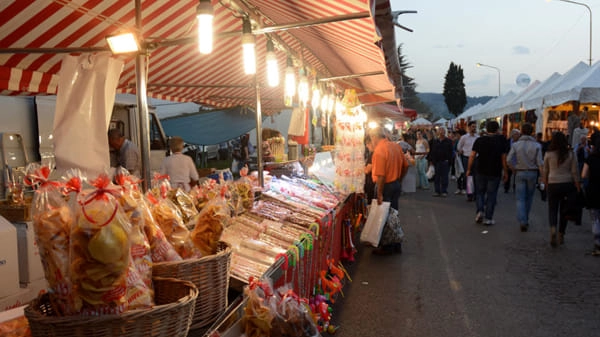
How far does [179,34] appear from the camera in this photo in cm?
590

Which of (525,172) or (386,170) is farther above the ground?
(386,170)

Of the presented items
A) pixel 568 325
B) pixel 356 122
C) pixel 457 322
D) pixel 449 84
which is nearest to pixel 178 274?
pixel 457 322

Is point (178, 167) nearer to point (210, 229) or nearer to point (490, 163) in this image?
point (210, 229)

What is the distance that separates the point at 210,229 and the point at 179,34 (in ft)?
13.7

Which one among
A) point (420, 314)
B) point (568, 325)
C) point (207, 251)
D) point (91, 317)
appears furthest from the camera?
point (420, 314)

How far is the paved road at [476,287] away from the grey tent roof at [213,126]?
8.28m

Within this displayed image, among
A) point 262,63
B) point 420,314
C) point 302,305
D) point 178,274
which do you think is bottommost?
point 420,314

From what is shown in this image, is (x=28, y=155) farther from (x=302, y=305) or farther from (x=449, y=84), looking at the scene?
(x=449, y=84)

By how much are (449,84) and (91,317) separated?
107 m

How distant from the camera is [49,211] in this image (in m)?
1.67

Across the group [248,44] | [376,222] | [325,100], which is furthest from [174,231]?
[325,100]

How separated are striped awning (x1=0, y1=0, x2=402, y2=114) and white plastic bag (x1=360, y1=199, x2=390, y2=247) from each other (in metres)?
2.09

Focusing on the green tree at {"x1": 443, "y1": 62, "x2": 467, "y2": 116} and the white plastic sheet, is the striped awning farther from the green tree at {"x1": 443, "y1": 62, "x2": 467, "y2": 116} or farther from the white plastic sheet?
the green tree at {"x1": 443, "y1": 62, "x2": 467, "y2": 116}

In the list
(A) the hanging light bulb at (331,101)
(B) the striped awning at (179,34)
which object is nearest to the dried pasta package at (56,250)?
(B) the striped awning at (179,34)
